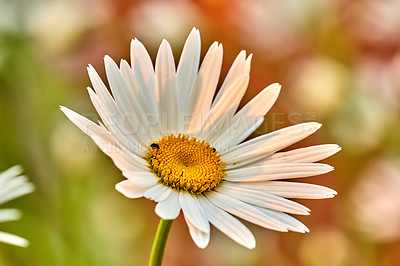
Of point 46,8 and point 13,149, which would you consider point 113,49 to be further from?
point 13,149

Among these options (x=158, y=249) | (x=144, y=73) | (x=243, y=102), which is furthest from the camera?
(x=243, y=102)

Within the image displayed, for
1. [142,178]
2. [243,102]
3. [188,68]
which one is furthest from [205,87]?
[243,102]

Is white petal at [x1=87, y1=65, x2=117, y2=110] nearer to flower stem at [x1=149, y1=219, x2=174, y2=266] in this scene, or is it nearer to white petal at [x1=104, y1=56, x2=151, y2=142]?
white petal at [x1=104, y1=56, x2=151, y2=142]

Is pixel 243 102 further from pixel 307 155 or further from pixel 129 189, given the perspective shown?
pixel 129 189

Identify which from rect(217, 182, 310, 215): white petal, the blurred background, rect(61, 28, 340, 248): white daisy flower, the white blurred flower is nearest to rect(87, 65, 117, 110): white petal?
rect(61, 28, 340, 248): white daisy flower

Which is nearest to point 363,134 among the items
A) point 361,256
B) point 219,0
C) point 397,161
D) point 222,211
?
point 397,161

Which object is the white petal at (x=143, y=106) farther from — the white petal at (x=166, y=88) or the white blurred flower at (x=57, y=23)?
the white blurred flower at (x=57, y=23)
